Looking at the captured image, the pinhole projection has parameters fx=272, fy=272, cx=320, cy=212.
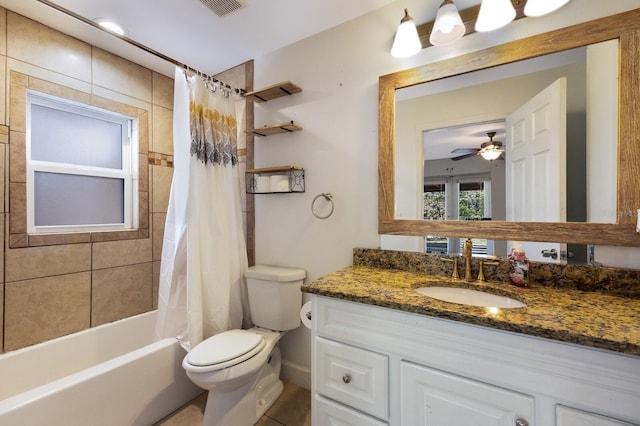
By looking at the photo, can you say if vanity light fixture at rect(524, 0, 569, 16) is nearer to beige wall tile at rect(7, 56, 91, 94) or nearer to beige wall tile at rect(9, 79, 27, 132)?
beige wall tile at rect(7, 56, 91, 94)

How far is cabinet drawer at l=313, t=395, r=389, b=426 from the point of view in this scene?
1.04m

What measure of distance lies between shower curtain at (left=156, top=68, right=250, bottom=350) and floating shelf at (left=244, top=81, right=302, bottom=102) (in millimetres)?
243

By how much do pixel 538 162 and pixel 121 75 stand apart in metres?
2.71

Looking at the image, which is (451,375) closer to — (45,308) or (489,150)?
(489,150)

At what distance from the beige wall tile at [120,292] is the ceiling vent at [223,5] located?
6.11ft

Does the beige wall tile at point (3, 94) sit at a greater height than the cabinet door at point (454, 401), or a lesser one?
greater

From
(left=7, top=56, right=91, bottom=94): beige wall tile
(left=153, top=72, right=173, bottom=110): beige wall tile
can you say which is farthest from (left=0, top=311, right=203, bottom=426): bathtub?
(left=153, top=72, right=173, bottom=110): beige wall tile

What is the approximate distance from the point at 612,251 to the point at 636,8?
0.93m

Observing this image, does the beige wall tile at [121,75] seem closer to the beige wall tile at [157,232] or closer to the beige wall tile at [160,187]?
the beige wall tile at [160,187]

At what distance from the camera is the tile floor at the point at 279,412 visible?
1.53 m

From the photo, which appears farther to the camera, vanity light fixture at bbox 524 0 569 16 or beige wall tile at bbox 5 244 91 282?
beige wall tile at bbox 5 244 91 282

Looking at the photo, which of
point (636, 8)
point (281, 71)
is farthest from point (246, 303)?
point (636, 8)

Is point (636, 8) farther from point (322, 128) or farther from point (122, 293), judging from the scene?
point (122, 293)

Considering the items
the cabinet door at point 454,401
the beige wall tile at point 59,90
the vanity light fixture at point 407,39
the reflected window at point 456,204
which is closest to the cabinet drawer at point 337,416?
the cabinet door at point 454,401
